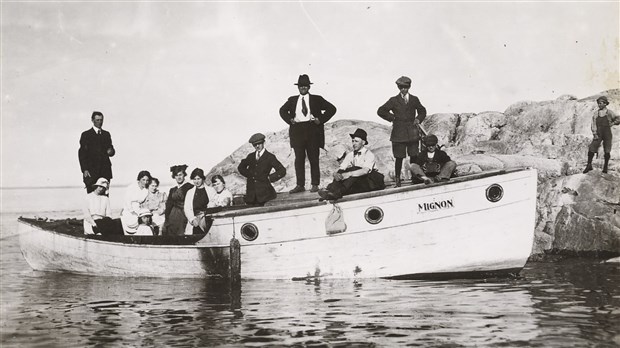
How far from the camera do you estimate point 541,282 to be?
40.5 feet

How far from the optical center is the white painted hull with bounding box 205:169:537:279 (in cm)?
1217

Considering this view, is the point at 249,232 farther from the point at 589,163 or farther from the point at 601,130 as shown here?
the point at 601,130

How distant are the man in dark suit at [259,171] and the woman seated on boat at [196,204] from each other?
3.18 feet

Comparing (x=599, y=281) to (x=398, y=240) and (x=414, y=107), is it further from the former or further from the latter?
(x=414, y=107)

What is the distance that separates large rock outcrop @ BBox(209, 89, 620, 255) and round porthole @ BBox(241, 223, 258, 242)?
230cm

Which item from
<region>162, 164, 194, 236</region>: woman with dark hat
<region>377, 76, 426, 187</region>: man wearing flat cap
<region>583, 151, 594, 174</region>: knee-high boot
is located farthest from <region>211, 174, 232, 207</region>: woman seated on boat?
<region>583, 151, 594, 174</region>: knee-high boot

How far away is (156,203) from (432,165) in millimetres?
5625

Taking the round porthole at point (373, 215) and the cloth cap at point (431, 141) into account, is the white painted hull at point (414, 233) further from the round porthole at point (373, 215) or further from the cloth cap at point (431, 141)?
the cloth cap at point (431, 141)

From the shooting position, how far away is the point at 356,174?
41.0 feet

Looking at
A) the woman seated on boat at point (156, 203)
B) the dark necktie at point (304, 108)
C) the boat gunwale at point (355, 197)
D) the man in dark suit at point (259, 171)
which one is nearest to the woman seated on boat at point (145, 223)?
the woman seated on boat at point (156, 203)

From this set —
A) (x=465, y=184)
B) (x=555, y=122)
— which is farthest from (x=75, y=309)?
(x=555, y=122)

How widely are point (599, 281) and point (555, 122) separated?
8167 mm

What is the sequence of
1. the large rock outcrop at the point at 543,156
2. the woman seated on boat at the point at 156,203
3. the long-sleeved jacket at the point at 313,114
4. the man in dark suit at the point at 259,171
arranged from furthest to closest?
the large rock outcrop at the point at 543,156
the woman seated on boat at the point at 156,203
the long-sleeved jacket at the point at 313,114
the man in dark suit at the point at 259,171

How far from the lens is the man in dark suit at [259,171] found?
1309 centimetres
